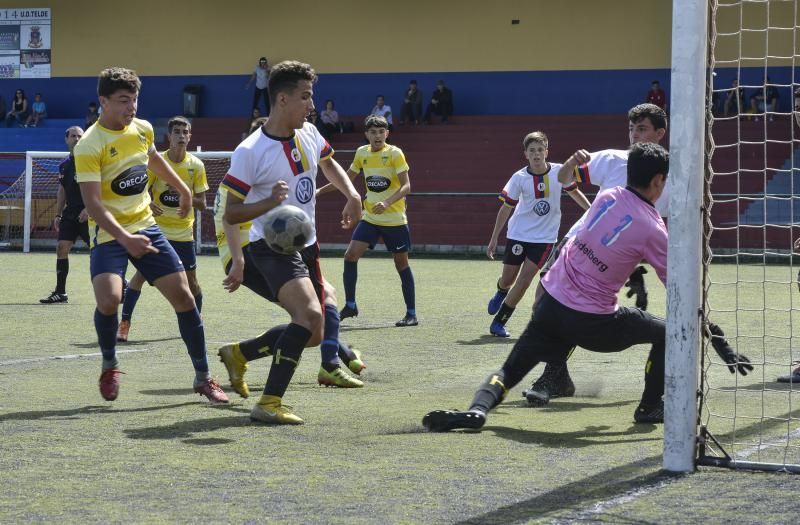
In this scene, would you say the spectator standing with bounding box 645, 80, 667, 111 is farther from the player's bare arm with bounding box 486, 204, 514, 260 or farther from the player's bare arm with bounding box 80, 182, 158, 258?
the player's bare arm with bounding box 80, 182, 158, 258

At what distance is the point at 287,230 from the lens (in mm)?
6559

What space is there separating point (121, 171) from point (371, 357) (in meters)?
3.13

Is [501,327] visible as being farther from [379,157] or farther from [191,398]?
[191,398]

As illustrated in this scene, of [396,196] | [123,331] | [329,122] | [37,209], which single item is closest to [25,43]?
[329,122]

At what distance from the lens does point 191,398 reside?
7.47 metres

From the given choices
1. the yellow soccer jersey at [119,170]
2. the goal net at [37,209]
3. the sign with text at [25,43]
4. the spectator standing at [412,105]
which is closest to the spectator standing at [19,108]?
the sign with text at [25,43]

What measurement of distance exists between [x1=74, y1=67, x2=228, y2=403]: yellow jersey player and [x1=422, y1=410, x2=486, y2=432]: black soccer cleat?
162 centimetres

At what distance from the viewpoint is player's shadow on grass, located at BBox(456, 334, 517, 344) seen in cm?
1071

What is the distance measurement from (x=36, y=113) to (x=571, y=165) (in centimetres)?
3196

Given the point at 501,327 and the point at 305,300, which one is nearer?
the point at 305,300

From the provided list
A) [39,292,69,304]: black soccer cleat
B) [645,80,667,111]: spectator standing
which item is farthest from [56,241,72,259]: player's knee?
[645,80,667,111]: spectator standing

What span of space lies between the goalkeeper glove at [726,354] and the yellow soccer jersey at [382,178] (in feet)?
23.3

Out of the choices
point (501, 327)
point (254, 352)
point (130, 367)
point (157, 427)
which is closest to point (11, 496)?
point (157, 427)

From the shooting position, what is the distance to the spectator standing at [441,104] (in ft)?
107
